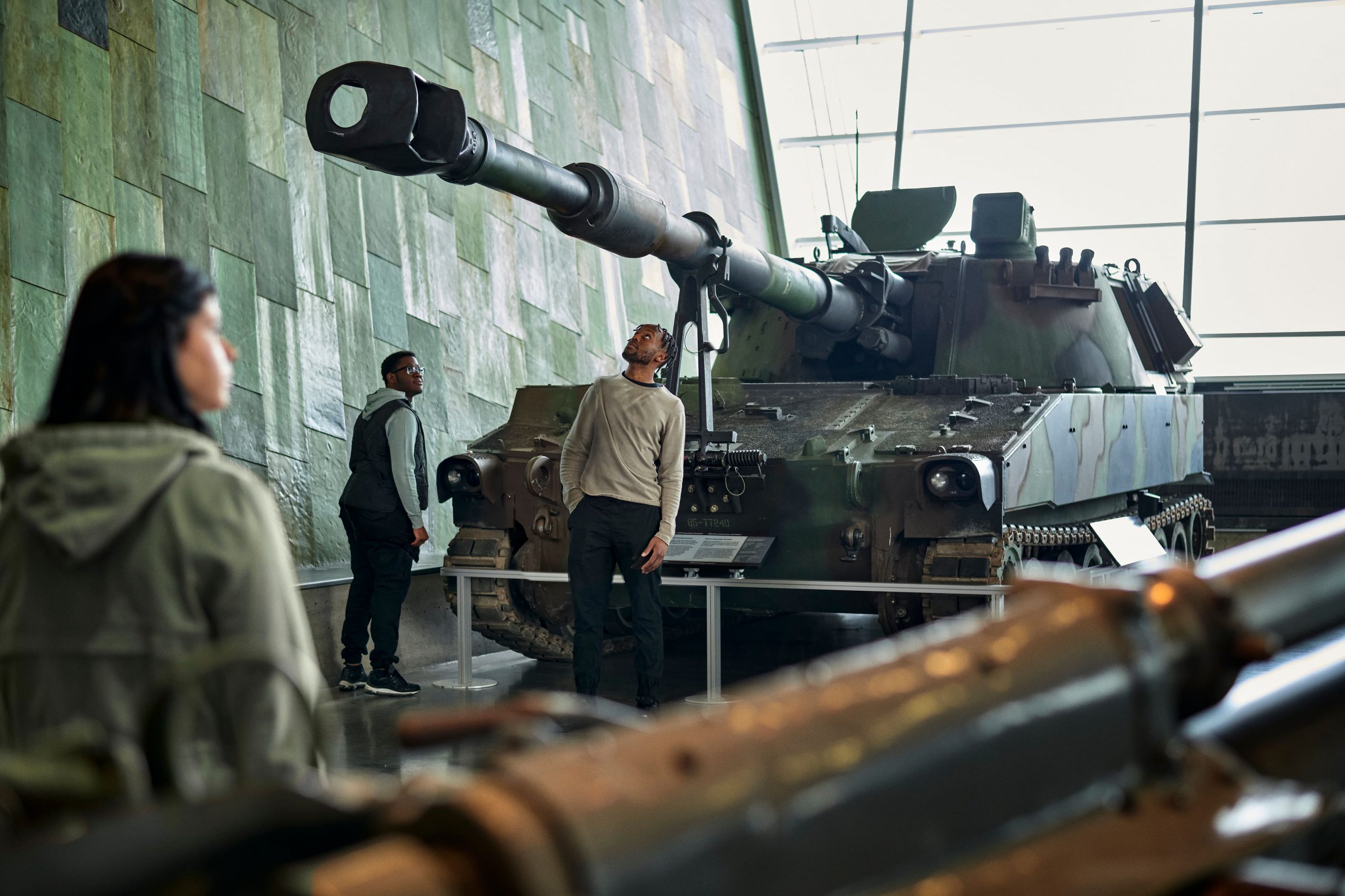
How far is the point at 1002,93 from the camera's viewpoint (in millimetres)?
15203

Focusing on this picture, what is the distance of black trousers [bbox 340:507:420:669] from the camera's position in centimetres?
700

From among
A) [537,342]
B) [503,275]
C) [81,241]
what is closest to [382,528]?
[81,241]

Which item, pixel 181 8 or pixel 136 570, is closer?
pixel 136 570

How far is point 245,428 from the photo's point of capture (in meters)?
8.14

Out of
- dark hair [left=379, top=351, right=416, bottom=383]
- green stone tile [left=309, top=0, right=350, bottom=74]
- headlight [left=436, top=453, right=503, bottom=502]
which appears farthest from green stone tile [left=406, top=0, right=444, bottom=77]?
headlight [left=436, top=453, right=503, bottom=502]

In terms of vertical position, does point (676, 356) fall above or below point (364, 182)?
below

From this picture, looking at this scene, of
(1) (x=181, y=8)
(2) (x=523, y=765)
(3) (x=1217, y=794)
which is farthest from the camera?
(1) (x=181, y=8)

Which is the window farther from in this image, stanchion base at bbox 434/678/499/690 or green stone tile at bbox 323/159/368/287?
stanchion base at bbox 434/678/499/690

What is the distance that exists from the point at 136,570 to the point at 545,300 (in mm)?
10103

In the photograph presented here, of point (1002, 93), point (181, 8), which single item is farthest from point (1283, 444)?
point (181, 8)

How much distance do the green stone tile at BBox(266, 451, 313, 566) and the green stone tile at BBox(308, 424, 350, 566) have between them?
0.05 metres

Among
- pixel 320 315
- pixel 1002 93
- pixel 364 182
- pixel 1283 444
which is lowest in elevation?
pixel 1283 444

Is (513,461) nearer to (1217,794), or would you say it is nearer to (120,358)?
(120,358)

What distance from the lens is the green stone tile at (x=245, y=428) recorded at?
800 cm
